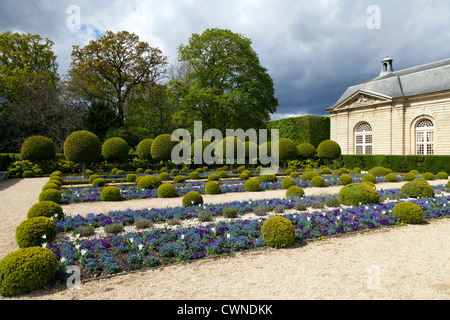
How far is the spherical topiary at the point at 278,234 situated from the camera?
5.13m

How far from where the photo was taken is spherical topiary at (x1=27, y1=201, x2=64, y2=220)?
6.45m

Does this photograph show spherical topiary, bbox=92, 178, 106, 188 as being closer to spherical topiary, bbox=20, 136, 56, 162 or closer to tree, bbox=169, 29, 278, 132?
spherical topiary, bbox=20, 136, 56, 162

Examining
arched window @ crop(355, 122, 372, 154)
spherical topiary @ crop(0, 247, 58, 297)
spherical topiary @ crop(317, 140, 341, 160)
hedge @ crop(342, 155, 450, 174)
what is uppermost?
arched window @ crop(355, 122, 372, 154)

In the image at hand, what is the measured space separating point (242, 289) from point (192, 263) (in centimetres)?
126

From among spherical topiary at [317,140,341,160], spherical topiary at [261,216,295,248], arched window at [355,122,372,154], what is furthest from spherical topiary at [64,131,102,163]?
arched window at [355,122,372,154]

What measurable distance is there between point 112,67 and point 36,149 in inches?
488

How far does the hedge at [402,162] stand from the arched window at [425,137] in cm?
485

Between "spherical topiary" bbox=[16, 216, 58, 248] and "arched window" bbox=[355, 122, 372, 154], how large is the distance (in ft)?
98.0

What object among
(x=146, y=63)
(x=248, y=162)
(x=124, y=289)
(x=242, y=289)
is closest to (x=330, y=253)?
(x=242, y=289)

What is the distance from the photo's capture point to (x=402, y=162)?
21219mm

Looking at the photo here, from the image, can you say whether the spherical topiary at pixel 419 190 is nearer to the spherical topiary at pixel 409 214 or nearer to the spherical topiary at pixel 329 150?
the spherical topiary at pixel 409 214

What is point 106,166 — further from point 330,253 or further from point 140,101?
point 330,253

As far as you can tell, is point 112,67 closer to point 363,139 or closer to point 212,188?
point 212,188
